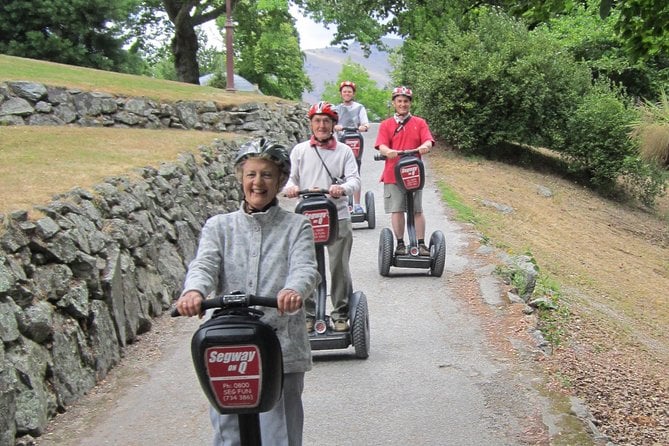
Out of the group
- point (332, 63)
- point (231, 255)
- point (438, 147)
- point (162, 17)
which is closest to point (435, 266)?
point (231, 255)

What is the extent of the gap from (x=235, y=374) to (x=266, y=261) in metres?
0.62

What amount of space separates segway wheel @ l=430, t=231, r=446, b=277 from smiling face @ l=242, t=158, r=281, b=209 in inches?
247

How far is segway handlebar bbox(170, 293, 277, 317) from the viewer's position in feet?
11.6

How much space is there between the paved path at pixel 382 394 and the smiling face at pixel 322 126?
6.06 ft

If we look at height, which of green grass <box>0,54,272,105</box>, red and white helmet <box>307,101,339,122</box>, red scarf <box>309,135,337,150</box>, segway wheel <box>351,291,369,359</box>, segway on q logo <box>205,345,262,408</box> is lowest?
segway wheel <box>351,291,369,359</box>

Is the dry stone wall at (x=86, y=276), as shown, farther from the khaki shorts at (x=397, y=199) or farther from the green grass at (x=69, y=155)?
the khaki shorts at (x=397, y=199)

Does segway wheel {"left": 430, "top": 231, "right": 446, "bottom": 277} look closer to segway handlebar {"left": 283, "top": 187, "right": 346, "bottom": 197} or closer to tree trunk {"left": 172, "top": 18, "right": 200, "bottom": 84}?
segway handlebar {"left": 283, "top": 187, "right": 346, "bottom": 197}

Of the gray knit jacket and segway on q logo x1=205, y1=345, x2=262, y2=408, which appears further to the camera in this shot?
the gray knit jacket

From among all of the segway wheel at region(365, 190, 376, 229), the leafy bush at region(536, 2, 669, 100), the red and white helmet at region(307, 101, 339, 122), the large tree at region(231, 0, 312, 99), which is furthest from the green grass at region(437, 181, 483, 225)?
the large tree at region(231, 0, 312, 99)

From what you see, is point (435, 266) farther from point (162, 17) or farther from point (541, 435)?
point (162, 17)

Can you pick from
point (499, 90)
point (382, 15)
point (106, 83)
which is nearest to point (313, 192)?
point (106, 83)

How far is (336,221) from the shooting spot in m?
6.77

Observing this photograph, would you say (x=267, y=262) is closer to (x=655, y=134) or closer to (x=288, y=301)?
(x=288, y=301)

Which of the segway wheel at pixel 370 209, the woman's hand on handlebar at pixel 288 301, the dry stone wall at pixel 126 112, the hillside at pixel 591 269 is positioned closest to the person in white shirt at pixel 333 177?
the hillside at pixel 591 269
